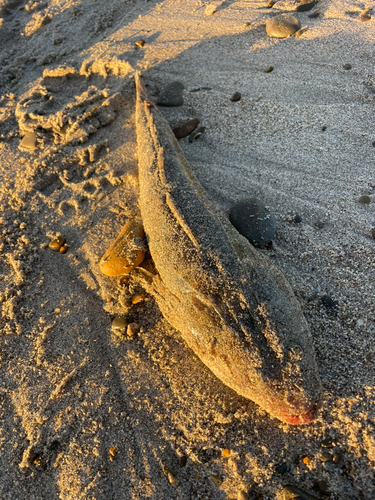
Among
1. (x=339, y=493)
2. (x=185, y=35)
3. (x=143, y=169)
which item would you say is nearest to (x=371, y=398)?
(x=339, y=493)

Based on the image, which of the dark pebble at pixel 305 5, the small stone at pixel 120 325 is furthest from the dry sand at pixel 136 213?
the dark pebble at pixel 305 5

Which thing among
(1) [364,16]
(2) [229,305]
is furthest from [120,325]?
(1) [364,16]

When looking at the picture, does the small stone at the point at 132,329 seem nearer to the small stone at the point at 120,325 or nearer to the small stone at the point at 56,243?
the small stone at the point at 120,325

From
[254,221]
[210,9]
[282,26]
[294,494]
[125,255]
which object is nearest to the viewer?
[294,494]

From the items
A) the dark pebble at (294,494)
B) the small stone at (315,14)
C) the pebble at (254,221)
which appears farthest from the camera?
the small stone at (315,14)

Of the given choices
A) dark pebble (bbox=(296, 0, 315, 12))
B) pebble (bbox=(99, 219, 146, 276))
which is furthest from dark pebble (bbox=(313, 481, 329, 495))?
dark pebble (bbox=(296, 0, 315, 12))

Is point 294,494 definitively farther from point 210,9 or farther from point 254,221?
point 210,9
